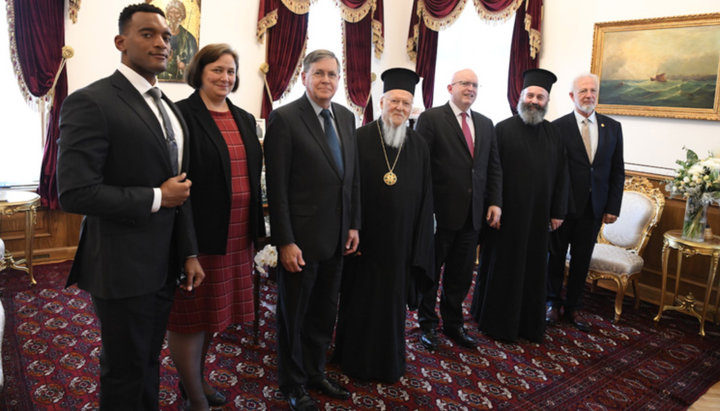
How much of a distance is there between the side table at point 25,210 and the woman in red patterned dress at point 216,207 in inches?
106

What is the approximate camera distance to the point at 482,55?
22.5ft

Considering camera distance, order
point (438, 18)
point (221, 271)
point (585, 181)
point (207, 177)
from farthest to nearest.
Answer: point (438, 18), point (585, 181), point (221, 271), point (207, 177)

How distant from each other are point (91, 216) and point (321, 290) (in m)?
1.30

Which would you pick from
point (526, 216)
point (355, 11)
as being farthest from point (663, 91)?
point (355, 11)

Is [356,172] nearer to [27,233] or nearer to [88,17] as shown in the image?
[27,233]

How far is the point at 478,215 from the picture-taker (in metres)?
3.51

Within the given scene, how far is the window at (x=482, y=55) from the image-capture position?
21.7 feet

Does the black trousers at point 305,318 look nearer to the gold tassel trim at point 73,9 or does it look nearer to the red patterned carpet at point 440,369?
the red patterned carpet at point 440,369

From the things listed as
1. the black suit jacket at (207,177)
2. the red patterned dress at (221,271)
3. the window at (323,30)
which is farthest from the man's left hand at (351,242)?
the window at (323,30)

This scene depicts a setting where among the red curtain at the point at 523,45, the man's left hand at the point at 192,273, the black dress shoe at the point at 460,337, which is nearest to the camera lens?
the man's left hand at the point at 192,273

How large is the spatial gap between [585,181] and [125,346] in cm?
338

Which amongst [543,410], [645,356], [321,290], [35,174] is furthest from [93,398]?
[645,356]

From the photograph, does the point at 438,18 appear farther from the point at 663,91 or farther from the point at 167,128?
the point at 167,128

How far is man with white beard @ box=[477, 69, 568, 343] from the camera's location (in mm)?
3715
